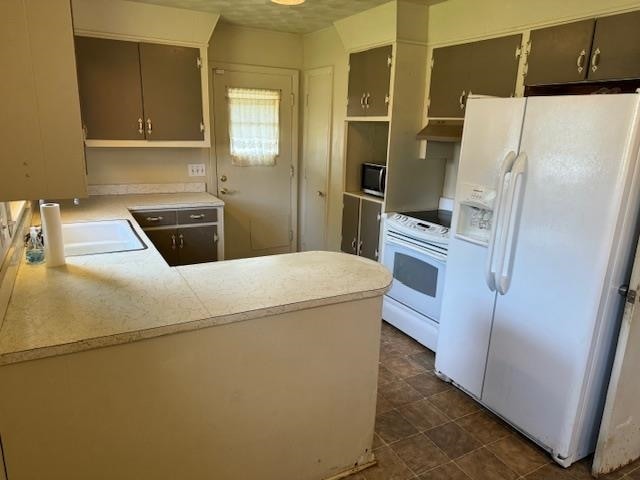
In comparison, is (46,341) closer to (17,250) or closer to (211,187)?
(17,250)

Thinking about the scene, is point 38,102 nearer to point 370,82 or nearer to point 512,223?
point 512,223

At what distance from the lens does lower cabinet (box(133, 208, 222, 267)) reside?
3.57 m

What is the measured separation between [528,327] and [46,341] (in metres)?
2.05

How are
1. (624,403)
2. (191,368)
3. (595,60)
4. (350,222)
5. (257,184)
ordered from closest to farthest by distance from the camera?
(191,368) → (624,403) → (595,60) → (350,222) → (257,184)

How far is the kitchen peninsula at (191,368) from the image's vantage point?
1.36 m

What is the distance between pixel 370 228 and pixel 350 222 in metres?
0.32

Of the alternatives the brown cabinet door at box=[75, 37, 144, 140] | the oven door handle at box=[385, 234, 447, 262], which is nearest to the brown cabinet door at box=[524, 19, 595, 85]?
the oven door handle at box=[385, 234, 447, 262]

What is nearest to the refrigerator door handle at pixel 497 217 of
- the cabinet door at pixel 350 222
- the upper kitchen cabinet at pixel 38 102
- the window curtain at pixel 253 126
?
the cabinet door at pixel 350 222

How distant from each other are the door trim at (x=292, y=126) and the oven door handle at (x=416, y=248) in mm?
1702

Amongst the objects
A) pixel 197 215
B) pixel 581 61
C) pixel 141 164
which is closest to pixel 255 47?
pixel 141 164

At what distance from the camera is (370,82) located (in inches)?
138

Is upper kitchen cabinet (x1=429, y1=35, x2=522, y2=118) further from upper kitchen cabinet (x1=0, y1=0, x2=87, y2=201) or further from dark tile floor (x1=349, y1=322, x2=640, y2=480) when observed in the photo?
upper kitchen cabinet (x1=0, y1=0, x2=87, y2=201)

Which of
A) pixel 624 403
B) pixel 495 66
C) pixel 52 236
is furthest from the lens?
pixel 495 66

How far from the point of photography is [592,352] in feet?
A: 6.47
